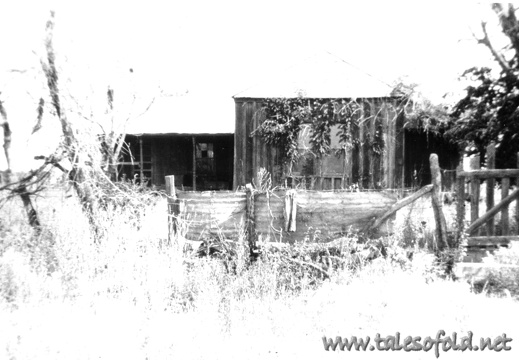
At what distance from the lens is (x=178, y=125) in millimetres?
19953

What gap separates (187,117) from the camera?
2078 cm

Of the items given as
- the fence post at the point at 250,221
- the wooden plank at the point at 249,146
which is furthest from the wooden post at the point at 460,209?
the wooden plank at the point at 249,146

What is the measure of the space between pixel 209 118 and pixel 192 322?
16.3 meters

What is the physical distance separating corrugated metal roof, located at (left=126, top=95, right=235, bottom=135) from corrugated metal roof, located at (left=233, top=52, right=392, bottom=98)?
452 cm

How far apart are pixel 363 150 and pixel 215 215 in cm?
872

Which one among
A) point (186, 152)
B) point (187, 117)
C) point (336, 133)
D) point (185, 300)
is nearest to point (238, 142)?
point (336, 133)

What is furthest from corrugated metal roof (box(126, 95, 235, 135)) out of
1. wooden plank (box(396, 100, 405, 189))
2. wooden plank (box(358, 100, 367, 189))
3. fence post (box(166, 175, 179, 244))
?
fence post (box(166, 175, 179, 244))

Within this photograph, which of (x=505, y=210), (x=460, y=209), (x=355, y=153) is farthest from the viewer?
(x=355, y=153)

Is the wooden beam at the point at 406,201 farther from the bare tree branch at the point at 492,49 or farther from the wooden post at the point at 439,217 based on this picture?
the bare tree branch at the point at 492,49

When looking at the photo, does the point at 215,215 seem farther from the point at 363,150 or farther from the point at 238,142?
the point at 363,150

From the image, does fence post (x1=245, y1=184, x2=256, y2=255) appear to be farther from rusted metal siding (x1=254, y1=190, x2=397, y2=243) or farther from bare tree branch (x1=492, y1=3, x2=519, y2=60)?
bare tree branch (x1=492, y1=3, x2=519, y2=60)

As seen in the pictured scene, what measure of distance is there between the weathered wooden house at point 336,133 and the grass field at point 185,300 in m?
7.47

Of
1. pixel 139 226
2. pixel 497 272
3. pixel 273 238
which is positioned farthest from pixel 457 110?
pixel 139 226

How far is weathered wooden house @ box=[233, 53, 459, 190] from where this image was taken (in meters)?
14.3
